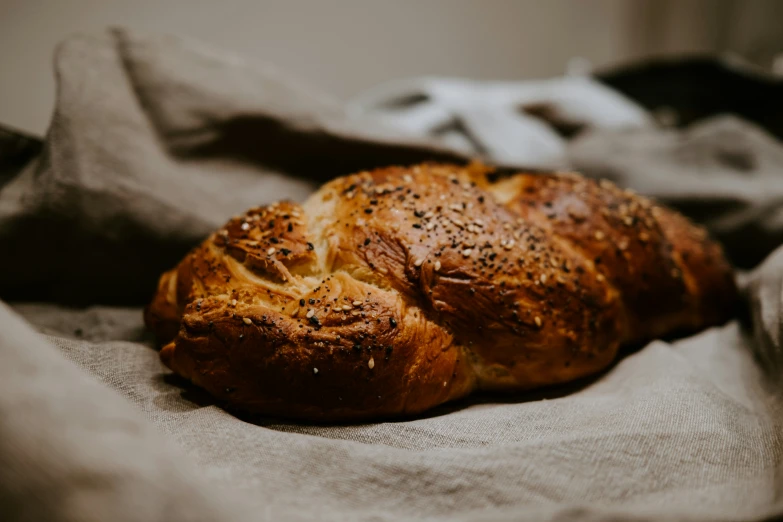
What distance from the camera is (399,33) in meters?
3.04

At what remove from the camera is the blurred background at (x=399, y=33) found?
191cm

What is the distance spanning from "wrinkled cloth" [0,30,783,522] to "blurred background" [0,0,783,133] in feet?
2.03

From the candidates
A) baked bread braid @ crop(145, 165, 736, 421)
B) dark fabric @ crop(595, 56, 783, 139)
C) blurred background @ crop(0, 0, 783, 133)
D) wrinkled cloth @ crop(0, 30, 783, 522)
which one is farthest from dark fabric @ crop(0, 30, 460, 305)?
dark fabric @ crop(595, 56, 783, 139)

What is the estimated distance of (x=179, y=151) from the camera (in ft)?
4.88

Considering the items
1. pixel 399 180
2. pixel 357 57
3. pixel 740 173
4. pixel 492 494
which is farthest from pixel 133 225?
pixel 740 173

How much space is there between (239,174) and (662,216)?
4.03 ft

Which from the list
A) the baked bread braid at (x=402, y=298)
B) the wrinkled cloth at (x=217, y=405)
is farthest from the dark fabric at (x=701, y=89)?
the baked bread braid at (x=402, y=298)

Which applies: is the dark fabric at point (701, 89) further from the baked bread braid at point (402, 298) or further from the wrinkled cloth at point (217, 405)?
the baked bread braid at point (402, 298)

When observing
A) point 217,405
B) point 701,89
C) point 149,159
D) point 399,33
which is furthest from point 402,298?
point 701,89

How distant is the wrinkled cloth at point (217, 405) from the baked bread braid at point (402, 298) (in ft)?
0.22

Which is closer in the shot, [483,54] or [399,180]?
[399,180]

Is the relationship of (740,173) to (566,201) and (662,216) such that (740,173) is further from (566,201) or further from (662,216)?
(566,201)

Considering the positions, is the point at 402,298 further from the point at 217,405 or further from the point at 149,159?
the point at 149,159

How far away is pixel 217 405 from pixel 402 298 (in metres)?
0.41
